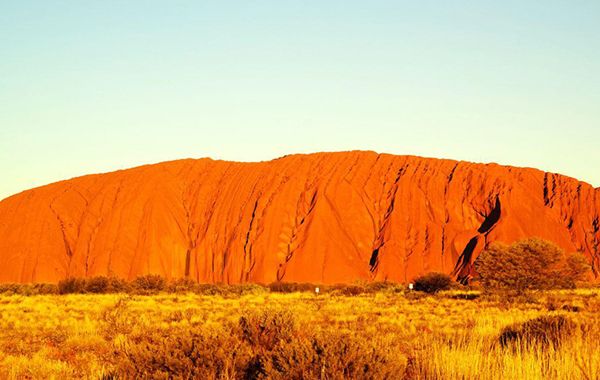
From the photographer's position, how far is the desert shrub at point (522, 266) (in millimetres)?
37312

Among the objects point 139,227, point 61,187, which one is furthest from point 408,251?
point 61,187

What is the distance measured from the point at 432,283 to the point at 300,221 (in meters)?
25.8

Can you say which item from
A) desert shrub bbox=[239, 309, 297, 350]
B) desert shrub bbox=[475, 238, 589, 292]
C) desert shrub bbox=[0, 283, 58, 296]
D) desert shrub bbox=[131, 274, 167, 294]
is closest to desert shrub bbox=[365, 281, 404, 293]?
desert shrub bbox=[475, 238, 589, 292]

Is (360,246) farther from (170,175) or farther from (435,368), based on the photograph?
(435,368)

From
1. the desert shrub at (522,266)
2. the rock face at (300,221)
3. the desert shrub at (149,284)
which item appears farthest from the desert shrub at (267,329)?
the rock face at (300,221)

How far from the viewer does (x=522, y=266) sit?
37.4 meters

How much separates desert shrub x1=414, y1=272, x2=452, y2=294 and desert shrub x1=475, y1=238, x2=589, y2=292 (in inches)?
388

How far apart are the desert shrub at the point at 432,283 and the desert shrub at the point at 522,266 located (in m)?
9.86

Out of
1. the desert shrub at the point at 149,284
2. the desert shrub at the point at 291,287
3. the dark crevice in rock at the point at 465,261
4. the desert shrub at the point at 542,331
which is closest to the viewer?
the desert shrub at the point at 542,331

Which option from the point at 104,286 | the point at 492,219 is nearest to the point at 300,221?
the point at 492,219

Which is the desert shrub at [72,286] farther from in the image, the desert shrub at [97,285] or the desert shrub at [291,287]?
the desert shrub at [291,287]

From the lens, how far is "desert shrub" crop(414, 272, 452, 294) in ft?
159

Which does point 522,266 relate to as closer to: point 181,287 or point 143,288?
point 181,287

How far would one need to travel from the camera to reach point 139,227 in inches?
2938
